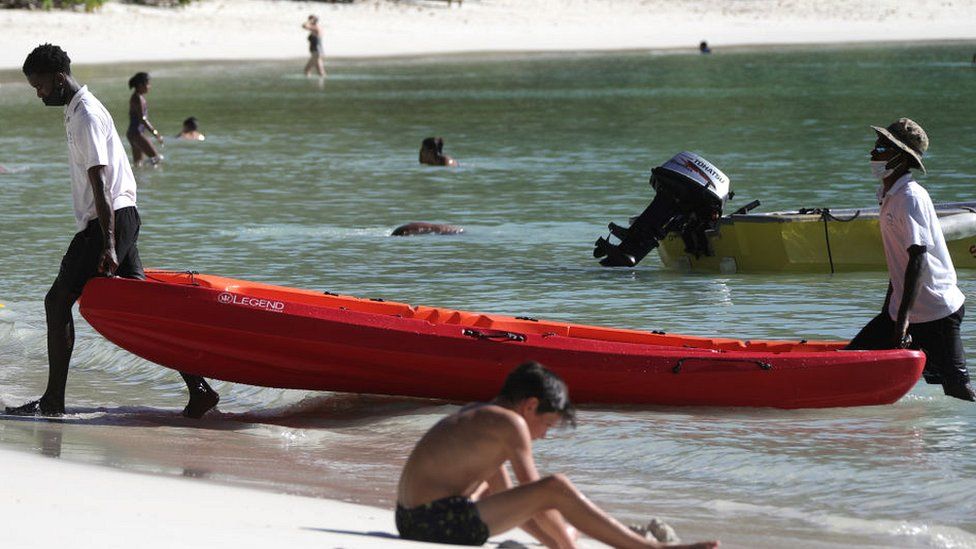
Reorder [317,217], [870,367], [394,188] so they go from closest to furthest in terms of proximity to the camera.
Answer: [870,367] < [317,217] < [394,188]

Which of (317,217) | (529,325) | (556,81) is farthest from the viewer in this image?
(556,81)

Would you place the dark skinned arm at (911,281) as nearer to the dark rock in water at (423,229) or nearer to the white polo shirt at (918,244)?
the white polo shirt at (918,244)

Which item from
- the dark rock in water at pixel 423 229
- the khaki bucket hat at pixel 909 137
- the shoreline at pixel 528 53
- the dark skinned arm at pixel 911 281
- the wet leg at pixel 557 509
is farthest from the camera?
the shoreline at pixel 528 53

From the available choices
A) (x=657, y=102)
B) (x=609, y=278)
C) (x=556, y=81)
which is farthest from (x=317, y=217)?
(x=556, y=81)

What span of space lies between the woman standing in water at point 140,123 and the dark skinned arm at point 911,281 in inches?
532

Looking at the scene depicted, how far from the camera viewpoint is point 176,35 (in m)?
56.8

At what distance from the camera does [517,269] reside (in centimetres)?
1417

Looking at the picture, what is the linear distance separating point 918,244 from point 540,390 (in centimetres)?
259

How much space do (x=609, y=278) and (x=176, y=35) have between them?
45.5 metres

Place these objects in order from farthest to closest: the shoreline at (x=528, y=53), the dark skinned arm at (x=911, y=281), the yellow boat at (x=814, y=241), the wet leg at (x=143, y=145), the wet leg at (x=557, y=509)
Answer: the shoreline at (x=528, y=53) < the wet leg at (x=143, y=145) < the yellow boat at (x=814, y=241) < the dark skinned arm at (x=911, y=281) < the wet leg at (x=557, y=509)

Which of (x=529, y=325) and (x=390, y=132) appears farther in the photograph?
(x=390, y=132)

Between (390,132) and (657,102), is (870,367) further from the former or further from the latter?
(657,102)

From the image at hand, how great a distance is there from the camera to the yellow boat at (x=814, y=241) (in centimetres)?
1288

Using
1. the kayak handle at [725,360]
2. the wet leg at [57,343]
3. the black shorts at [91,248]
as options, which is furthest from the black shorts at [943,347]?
the wet leg at [57,343]
